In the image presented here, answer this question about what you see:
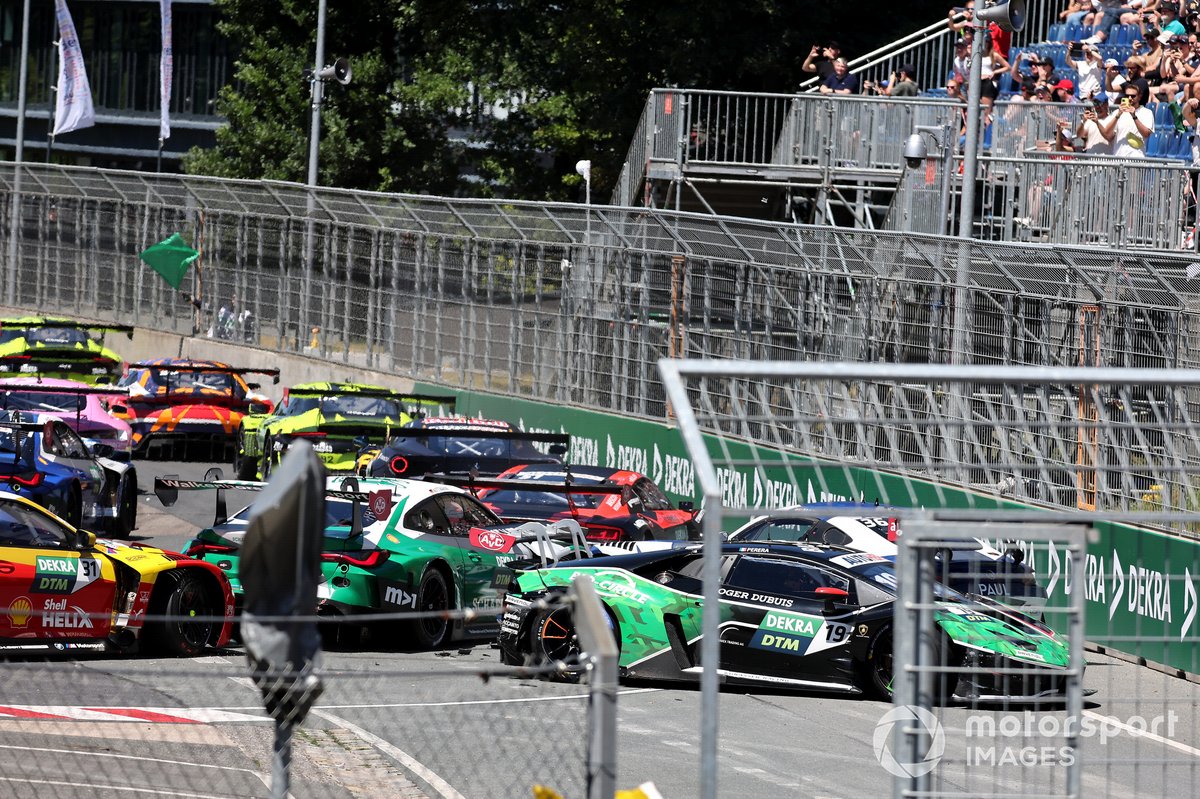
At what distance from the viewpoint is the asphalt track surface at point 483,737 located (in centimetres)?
571

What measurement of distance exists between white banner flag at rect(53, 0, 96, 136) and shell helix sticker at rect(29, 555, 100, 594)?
115 feet

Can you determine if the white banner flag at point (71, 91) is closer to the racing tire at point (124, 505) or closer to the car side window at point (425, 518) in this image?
the racing tire at point (124, 505)

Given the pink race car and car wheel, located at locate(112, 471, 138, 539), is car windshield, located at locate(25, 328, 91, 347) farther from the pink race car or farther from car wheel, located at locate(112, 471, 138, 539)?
car wheel, located at locate(112, 471, 138, 539)

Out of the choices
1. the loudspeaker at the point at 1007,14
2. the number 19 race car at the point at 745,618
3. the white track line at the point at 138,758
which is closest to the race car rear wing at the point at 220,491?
the number 19 race car at the point at 745,618

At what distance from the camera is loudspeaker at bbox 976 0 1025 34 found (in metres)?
18.7

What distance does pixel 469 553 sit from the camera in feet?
46.7

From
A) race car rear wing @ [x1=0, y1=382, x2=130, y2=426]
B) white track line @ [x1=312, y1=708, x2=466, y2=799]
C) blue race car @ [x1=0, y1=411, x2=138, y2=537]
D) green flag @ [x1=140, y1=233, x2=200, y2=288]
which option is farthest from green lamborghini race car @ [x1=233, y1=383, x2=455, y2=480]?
green flag @ [x1=140, y1=233, x2=200, y2=288]

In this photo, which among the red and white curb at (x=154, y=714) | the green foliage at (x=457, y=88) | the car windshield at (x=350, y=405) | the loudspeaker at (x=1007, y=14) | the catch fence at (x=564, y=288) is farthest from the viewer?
the green foliage at (x=457, y=88)

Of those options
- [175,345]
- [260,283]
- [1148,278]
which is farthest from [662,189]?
[1148,278]

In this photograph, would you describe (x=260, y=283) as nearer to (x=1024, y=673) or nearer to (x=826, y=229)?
(x=826, y=229)

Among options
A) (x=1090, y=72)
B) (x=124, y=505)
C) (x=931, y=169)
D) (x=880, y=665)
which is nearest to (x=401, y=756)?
(x=880, y=665)

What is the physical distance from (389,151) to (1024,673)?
4485 cm

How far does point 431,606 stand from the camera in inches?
541

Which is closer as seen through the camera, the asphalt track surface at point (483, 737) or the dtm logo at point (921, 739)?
the dtm logo at point (921, 739)
